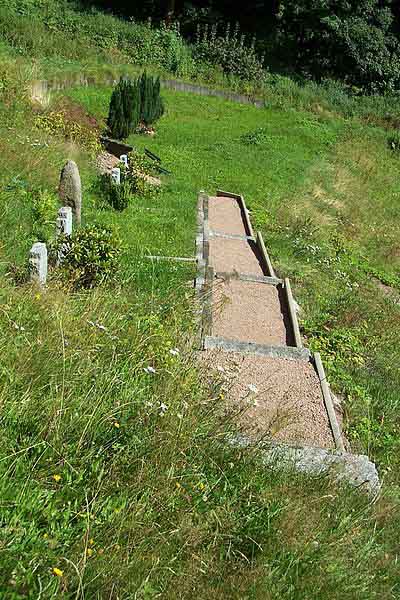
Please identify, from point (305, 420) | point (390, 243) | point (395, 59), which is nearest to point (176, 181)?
point (390, 243)

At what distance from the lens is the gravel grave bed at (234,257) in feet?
30.7

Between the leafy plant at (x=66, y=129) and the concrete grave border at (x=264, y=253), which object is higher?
the leafy plant at (x=66, y=129)

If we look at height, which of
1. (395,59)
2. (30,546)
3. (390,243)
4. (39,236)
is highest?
(395,59)

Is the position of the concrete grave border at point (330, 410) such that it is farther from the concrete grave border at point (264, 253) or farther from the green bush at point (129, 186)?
the green bush at point (129, 186)

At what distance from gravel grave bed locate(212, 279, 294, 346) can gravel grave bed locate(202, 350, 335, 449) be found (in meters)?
0.90

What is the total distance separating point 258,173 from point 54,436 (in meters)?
13.2

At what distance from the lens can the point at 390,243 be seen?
1337 centimetres

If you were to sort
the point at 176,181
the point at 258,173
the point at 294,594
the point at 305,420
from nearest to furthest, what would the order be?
the point at 294,594, the point at 305,420, the point at 176,181, the point at 258,173

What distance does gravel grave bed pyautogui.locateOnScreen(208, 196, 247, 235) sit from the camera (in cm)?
1139

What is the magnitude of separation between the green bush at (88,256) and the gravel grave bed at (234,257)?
9.03ft

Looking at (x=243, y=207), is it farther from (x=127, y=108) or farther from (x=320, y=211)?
(x=127, y=108)

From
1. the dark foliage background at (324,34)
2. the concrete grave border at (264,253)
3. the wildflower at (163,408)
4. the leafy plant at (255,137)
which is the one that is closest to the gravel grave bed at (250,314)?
the concrete grave border at (264,253)

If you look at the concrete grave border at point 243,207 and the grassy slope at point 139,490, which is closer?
the grassy slope at point 139,490

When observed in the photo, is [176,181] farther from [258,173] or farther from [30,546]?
[30,546]
